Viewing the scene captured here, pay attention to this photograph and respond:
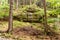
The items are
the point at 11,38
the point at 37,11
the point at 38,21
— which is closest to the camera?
the point at 11,38

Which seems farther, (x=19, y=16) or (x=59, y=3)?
(x=19, y=16)

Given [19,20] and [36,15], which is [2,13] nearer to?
[19,20]

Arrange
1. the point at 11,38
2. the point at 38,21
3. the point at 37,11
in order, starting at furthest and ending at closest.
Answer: the point at 37,11, the point at 38,21, the point at 11,38

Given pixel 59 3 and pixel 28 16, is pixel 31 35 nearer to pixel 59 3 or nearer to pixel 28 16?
pixel 59 3

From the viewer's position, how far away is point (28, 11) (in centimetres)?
2281

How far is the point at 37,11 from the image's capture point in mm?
22766

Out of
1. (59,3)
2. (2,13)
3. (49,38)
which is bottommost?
(49,38)

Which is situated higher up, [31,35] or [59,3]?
[59,3]

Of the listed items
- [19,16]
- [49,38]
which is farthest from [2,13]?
[49,38]

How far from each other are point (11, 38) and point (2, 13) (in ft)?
32.0

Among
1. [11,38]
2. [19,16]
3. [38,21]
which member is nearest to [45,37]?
[11,38]

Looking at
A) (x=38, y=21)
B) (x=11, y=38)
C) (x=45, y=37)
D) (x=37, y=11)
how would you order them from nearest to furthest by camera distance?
(x=11, y=38) < (x=45, y=37) < (x=38, y=21) < (x=37, y=11)

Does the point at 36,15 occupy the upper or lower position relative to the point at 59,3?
lower

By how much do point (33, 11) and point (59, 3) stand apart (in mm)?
9653
